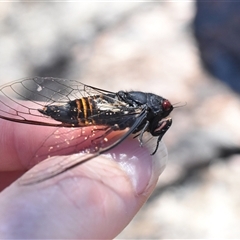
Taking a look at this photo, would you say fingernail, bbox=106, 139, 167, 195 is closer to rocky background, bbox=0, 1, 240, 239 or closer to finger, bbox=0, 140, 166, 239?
finger, bbox=0, 140, 166, 239

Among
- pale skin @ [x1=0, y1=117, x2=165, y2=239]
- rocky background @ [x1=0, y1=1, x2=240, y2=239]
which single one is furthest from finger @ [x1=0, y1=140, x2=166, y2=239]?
rocky background @ [x1=0, y1=1, x2=240, y2=239]

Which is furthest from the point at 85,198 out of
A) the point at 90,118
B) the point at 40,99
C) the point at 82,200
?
the point at 40,99

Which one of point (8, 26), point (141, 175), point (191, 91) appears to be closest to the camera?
point (141, 175)

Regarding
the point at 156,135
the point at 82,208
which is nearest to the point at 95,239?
the point at 82,208

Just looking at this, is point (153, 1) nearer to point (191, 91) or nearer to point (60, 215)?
point (191, 91)

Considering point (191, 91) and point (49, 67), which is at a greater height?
point (49, 67)

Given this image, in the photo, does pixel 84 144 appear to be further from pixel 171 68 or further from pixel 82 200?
pixel 171 68

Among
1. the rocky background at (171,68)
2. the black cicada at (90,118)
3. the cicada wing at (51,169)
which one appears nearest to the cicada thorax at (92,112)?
the black cicada at (90,118)
